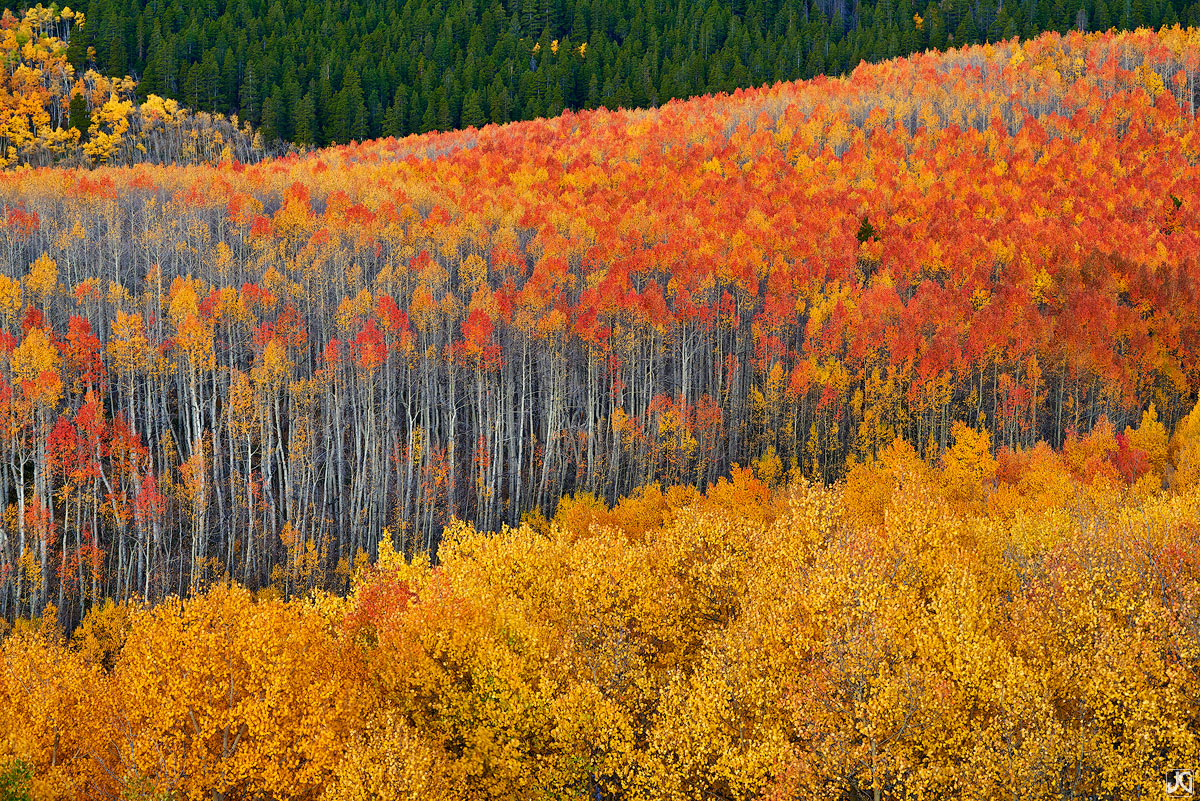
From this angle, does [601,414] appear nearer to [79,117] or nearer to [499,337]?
[499,337]

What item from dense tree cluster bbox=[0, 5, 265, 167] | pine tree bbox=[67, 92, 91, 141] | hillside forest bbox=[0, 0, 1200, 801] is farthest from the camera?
pine tree bbox=[67, 92, 91, 141]

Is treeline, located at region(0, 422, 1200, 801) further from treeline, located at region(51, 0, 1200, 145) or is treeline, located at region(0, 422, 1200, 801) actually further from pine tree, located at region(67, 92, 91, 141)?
treeline, located at region(51, 0, 1200, 145)

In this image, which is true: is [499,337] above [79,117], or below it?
below

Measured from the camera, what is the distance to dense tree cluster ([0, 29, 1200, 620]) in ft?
205

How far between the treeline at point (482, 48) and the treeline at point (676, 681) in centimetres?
12292

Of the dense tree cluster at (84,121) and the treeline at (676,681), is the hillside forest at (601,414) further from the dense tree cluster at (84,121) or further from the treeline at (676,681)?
the dense tree cluster at (84,121)

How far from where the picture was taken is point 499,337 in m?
79.1

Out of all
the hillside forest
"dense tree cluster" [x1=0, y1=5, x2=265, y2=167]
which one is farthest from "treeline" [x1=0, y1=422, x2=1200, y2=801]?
"dense tree cluster" [x1=0, y1=5, x2=265, y2=167]

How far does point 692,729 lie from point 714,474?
2090 inches

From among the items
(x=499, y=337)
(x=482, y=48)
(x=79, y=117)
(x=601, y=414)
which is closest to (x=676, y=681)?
(x=601, y=414)

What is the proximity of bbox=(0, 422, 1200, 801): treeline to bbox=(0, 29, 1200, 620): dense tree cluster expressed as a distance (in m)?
25.5
